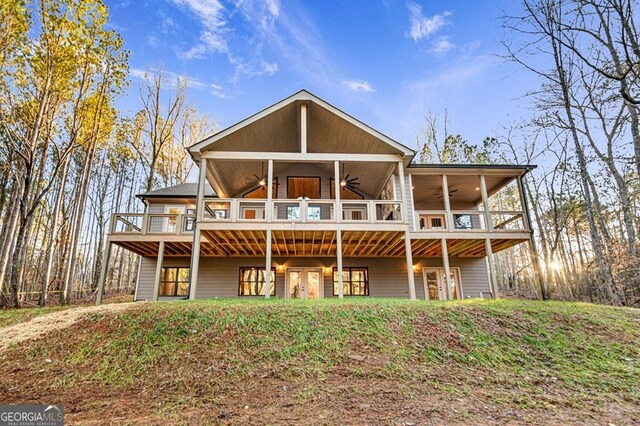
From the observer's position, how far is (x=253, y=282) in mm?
13000

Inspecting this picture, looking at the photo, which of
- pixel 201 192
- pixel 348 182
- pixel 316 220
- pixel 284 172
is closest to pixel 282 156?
pixel 316 220

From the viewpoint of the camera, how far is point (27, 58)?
9.23 metres

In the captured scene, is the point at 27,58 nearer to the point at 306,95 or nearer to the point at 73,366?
the point at 306,95

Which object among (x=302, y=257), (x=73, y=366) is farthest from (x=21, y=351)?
(x=302, y=257)

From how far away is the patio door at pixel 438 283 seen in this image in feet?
42.8

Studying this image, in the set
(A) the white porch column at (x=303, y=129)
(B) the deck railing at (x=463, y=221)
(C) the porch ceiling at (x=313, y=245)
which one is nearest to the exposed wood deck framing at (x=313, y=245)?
(C) the porch ceiling at (x=313, y=245)

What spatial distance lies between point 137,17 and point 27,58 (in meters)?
4.55

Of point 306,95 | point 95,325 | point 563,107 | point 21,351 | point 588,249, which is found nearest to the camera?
point 21,351

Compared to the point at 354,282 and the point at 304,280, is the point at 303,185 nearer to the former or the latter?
the point at 304,280

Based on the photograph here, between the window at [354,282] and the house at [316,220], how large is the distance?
46 millimetres

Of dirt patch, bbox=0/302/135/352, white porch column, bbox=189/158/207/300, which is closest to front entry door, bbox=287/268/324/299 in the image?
white porch column, bbox=189/158/207/300

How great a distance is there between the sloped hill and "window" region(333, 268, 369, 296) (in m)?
Answer: 6.27

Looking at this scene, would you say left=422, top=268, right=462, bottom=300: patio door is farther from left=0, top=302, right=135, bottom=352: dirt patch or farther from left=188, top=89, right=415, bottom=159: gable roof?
left=0, top=302, right=135, bottom=352: dirt patch

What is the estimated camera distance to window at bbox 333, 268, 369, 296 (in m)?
12.8
